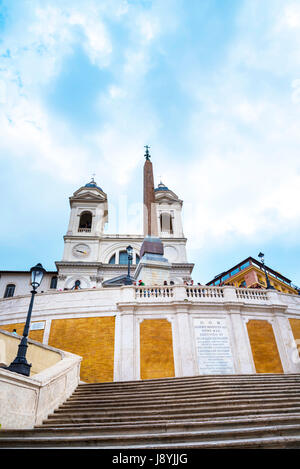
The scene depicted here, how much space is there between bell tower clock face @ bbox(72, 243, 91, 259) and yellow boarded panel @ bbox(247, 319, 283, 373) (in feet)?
86.0

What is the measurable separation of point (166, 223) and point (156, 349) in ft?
99.4

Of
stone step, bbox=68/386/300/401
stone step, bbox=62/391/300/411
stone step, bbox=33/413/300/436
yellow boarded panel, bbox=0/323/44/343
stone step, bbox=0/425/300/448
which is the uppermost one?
yellow boarded panel, bbox=0/323/44/343

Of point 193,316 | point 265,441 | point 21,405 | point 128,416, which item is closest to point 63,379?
point 21,405

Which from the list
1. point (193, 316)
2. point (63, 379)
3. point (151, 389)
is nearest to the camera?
point (63, 379)

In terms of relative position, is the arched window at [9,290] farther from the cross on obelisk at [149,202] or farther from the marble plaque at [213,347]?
the marble plaque at [213,347]

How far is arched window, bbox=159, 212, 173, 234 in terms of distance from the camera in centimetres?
4226

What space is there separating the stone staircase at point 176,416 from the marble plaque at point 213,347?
11.8 ft

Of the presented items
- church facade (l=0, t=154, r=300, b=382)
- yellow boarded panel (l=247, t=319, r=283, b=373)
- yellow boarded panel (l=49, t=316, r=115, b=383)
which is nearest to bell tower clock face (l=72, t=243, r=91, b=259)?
church facade (l=0, t=154, r=300, b=382)

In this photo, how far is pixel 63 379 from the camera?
8.38 meters

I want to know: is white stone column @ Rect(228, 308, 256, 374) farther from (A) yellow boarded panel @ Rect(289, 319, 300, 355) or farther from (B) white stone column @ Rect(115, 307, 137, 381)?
(B) white stone column @ Rect(115, 307, 137, 381)

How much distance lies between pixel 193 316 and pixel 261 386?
6098 millimetres

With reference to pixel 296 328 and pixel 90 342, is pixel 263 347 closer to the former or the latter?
pixel 296 328
